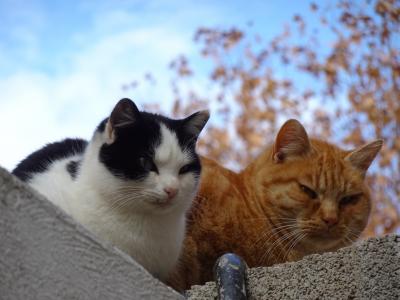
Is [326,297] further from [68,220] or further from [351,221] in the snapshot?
[351,221]

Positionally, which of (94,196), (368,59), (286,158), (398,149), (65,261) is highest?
(65,261)

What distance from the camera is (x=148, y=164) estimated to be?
7.23ft

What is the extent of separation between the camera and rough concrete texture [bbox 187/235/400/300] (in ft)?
5.02

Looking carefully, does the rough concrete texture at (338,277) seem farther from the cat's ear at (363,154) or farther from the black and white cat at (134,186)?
the cat's ear at (363,154)

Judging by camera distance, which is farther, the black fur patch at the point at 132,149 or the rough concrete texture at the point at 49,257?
the black fur patch at the point at 132,149

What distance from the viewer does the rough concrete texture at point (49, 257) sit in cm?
121

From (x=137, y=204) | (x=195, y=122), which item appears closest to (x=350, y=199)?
(x=195, y=122)

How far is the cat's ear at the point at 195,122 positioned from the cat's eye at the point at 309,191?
0.58 m

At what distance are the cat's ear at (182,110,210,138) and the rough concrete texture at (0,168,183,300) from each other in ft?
3.72

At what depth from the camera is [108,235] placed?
7.00ft

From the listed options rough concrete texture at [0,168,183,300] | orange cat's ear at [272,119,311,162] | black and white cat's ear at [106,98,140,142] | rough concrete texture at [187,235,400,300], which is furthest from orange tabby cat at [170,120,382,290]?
rough concrete texture at [0,168,183,300]

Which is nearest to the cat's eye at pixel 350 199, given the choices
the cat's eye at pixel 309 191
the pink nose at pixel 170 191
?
the cat's eye at pixel 309 191

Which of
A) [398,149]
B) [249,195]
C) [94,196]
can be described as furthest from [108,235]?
[398,149]

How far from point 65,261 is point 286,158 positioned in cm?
177
